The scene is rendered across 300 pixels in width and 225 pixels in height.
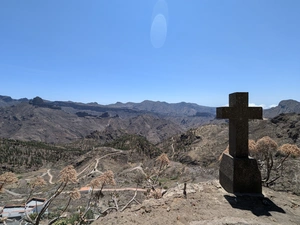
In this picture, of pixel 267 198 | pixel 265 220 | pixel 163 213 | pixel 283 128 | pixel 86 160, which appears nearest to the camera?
pixel 265 220

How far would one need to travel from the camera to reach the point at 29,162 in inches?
2827

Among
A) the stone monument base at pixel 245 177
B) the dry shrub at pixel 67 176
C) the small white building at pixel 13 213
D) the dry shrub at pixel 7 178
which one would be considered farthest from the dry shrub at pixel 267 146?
the small white building at pixel 13 213

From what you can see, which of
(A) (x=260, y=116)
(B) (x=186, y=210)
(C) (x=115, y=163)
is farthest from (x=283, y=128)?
(B) (x=186, y=210)

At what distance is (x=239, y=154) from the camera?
7172 mm

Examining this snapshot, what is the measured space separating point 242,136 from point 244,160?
2.64 ft

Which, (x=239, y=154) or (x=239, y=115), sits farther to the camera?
(x=239, y=115)

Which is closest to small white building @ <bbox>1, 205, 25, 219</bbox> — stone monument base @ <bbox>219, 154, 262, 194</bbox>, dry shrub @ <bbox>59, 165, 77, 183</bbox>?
dry shrub @ <bbox>59, 165, 77, 183</bbox>

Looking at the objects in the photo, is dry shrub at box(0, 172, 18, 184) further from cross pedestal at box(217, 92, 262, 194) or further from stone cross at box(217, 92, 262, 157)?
stone cross at box(217, 92, 262, 157)

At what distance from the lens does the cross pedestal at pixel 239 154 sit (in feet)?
22.6

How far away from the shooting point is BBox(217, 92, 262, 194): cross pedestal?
6.88m

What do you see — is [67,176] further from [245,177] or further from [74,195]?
[245,177]

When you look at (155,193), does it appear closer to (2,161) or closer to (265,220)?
(265,220)

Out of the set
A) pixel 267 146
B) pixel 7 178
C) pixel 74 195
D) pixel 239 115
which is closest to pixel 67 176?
pixel 74 195

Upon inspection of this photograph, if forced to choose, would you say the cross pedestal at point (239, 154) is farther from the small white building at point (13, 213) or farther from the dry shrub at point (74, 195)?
the small white building at point (13, 213)
